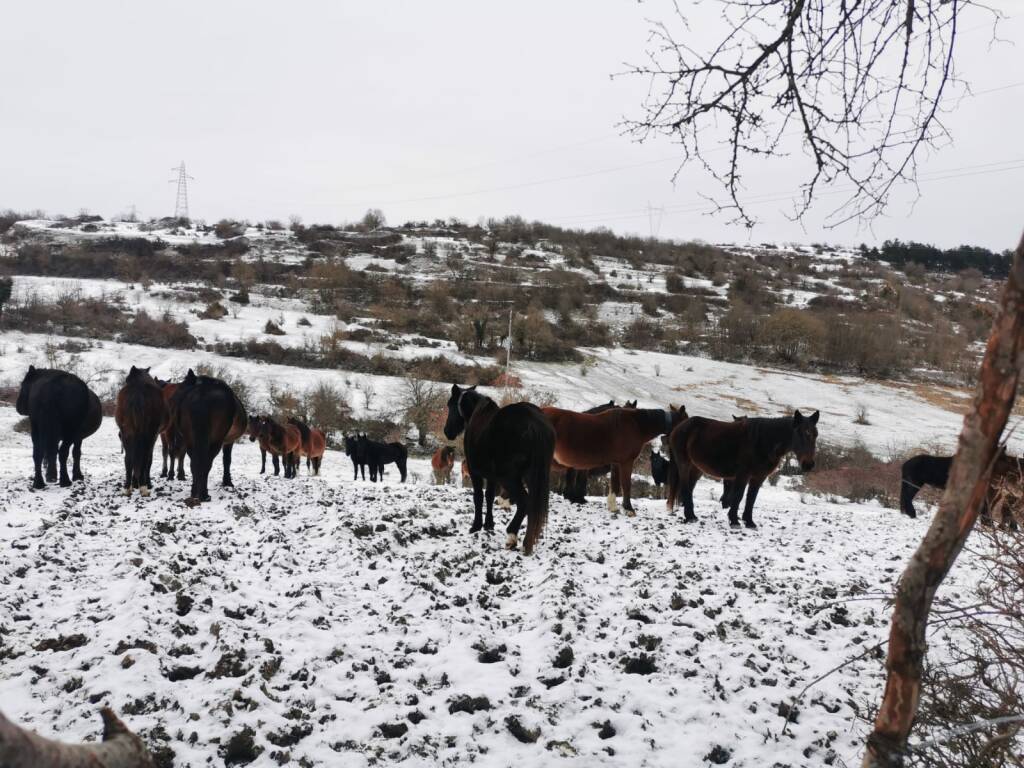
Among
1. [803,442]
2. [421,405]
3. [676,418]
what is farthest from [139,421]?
[421,405]

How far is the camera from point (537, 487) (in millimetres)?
6664

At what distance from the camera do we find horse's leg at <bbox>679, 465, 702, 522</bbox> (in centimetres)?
888

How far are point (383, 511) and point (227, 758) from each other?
4.72 m

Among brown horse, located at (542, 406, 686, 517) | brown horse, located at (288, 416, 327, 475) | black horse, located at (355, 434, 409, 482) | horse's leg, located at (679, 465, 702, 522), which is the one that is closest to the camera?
brown horse, located at (542, 406, 686, 517)

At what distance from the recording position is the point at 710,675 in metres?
4.33

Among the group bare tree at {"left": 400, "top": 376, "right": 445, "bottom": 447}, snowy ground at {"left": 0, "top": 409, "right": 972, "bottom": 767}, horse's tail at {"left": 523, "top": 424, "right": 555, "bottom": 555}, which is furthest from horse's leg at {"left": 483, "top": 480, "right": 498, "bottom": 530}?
bare tree at {"left": 400, "top": 376, "right": 445, "bottom": 447}

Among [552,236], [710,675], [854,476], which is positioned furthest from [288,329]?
[552,236]

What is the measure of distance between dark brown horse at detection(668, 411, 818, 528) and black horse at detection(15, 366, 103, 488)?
9.15 metres

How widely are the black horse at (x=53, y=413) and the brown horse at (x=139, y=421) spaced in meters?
0.93

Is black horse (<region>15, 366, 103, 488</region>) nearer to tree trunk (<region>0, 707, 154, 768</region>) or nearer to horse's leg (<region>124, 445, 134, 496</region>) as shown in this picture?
horse's leg (<region>124, 445, 134, 496</region>)

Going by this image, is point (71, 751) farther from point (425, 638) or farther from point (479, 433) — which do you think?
point (479, 433)

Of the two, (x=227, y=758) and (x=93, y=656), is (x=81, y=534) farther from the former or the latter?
(x=227, y=758)

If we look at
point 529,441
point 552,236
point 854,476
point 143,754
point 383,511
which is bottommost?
point 854,476

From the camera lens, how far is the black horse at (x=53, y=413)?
8766 mm
